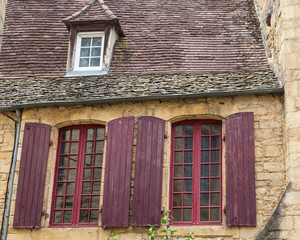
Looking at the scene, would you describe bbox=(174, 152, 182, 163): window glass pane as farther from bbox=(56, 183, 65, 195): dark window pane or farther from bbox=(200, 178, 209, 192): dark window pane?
bbox=(56, 183, 65, 195): dark window pane

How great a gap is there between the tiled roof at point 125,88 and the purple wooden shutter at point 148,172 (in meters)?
0.53

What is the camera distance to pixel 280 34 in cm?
1077

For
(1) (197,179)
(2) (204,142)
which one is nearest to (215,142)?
(2) (204,142)

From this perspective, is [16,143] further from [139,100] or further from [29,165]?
[139,100]

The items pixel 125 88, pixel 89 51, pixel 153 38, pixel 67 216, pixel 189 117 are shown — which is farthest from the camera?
pixel 153 38

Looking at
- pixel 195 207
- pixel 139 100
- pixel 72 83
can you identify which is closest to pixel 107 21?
pixel 72 83

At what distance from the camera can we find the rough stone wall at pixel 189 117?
32.2 feet

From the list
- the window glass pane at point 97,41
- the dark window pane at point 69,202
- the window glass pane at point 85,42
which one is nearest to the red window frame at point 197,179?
the dark window pane at point 69,202

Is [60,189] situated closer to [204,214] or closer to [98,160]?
[98,160]

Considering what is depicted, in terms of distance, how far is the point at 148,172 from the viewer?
34.0 ft

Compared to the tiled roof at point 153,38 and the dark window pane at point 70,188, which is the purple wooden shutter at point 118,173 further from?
the tiled roof at point 153,38

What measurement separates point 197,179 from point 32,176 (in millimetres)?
2762

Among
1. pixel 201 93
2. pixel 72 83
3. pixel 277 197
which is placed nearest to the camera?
pixel 277 197

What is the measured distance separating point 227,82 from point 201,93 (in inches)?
26.1
